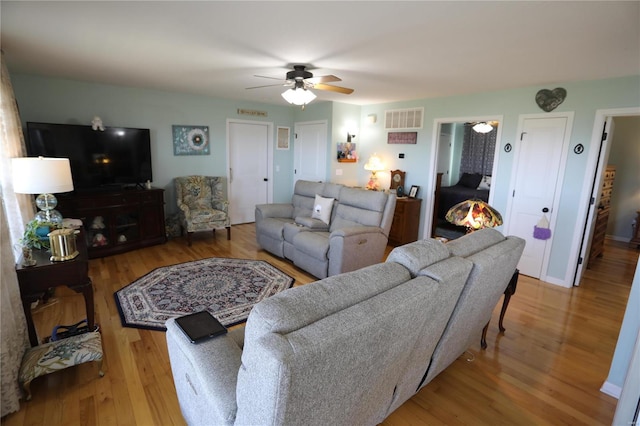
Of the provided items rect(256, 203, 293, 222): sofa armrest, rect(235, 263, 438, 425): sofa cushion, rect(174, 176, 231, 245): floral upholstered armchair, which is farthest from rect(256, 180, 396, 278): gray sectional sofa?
rect(235, 263, 438, 425): sofa cushion

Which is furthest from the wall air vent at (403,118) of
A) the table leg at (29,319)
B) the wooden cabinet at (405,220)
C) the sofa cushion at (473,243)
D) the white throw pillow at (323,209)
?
the table leg at (29,319)

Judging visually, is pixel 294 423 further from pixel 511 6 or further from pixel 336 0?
pixel 511 6

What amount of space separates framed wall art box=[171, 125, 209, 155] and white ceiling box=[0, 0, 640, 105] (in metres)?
→ 1.36

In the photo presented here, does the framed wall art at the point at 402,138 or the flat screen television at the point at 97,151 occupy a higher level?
the framed wall art at the point at 402,138

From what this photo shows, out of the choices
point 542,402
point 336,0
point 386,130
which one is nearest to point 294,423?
point 542,402

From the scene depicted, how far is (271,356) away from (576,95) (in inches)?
168

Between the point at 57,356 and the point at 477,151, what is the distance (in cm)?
765

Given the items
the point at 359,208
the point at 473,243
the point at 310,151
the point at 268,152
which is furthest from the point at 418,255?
the point at 268,152

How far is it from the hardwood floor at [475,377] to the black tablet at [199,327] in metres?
0.67

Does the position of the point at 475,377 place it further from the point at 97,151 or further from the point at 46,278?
the point at 97,151

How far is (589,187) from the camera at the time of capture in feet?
11.2

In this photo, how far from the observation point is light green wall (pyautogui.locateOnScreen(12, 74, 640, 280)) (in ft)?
11.3

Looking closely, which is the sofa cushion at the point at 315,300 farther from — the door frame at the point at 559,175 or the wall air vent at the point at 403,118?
the wall air vent at the point at 403,118

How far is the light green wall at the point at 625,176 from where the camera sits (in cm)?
532
